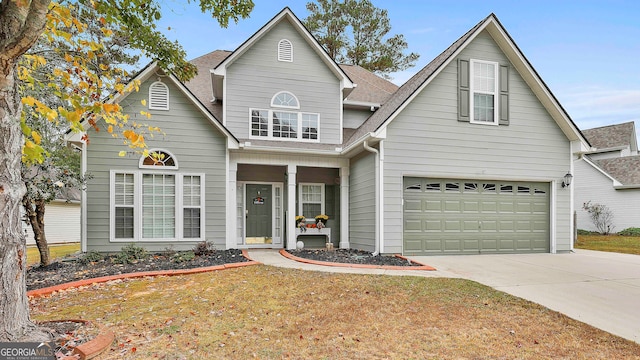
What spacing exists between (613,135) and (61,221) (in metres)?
34.8

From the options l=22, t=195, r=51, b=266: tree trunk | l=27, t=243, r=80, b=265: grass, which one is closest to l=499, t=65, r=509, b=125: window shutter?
l=22, t=195, r=51, b=266: tree trunk

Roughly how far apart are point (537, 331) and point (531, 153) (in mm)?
7746

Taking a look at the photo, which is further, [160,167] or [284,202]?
[284,202]

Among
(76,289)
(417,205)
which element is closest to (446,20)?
(417,205)

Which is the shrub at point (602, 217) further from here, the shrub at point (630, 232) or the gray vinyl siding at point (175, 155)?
the gray vinyl siding at point (175, 155)

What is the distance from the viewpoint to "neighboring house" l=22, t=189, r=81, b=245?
18.7 m

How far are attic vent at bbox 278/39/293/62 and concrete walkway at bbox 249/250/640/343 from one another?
6.10 metres

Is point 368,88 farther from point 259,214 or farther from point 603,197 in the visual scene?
Answer: point 603,197

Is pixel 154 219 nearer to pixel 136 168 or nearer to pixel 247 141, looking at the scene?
pixel 136 168

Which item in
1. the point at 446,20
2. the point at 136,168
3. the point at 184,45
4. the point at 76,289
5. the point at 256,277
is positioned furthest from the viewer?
the point at 446,20

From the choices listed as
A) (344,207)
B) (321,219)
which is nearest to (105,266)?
(321,219)

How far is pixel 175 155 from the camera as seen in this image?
970cm

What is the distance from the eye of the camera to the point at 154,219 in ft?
31.3

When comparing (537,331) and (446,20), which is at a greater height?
(446,20)
